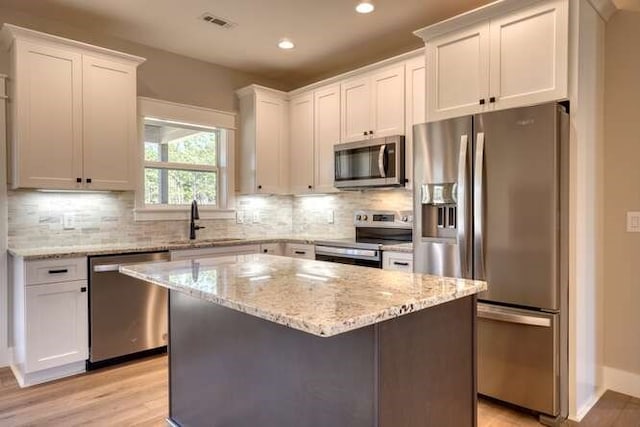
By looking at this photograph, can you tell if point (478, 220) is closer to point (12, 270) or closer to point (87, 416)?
point (87, 416)

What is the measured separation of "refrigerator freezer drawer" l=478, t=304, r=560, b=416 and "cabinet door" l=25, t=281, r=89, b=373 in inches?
108

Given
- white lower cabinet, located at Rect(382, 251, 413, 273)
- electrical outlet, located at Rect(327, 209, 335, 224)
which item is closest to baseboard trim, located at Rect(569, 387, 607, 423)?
white lower cabinet, located at Rect(382, 251, 413, 273)

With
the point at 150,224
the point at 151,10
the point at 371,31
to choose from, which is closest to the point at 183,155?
the point at 150,224

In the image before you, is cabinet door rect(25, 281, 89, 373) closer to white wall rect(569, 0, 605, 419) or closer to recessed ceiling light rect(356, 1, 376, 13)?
recessed ceiling light rect(356, 1, 376, 13)

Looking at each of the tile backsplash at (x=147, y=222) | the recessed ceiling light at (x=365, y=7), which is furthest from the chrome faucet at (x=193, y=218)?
the recessed ceiling light at (x=365, y=7)

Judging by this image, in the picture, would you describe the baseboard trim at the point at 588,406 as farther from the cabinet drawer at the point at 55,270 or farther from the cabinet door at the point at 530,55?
the cabinet drawer at the point at 55,270

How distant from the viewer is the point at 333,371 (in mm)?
1385

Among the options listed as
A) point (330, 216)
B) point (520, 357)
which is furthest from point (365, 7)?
point (520, 357)

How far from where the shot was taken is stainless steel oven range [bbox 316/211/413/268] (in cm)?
346

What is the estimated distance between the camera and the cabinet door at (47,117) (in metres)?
3.06

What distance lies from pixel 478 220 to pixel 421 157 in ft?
1.94

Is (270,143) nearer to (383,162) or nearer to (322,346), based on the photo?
(383,162)

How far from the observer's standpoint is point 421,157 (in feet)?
9.39

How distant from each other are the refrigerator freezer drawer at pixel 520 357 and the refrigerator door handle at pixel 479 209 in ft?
0.82
